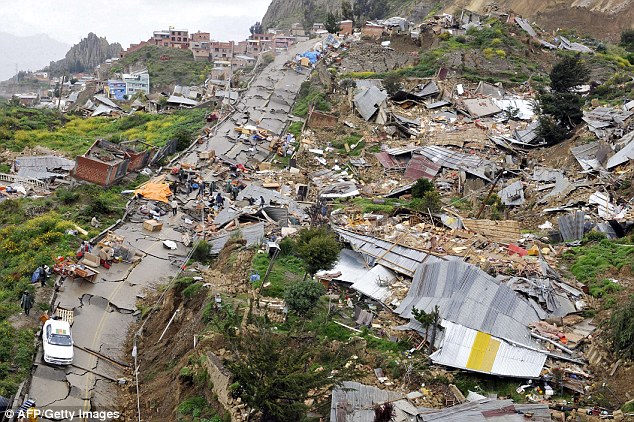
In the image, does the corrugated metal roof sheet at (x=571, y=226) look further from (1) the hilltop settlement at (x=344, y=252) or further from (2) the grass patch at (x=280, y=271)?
(2) the grass patch at (x=280, y=271)

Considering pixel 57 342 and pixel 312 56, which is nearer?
pixel 57 342

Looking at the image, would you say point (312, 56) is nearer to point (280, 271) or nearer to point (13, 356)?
point (280, 271)

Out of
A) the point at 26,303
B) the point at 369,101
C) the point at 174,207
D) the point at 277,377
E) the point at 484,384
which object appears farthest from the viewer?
the point at 369,101

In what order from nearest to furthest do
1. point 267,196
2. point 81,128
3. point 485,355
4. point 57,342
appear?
point 485,355
point 57,342
point 267,196
point 81,128

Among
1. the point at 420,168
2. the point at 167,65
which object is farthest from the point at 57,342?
the point at 167,65

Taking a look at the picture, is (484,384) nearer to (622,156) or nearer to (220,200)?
(622,156)

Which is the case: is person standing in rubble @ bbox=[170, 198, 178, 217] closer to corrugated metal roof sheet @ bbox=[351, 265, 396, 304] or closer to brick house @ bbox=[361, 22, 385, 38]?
corrugated metal roof sheet @ bbox=[351, 265, 396, 304]

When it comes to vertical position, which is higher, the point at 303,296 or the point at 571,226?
the point at 571,226

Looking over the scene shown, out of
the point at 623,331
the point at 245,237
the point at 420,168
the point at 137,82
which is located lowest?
the point at 245,237
